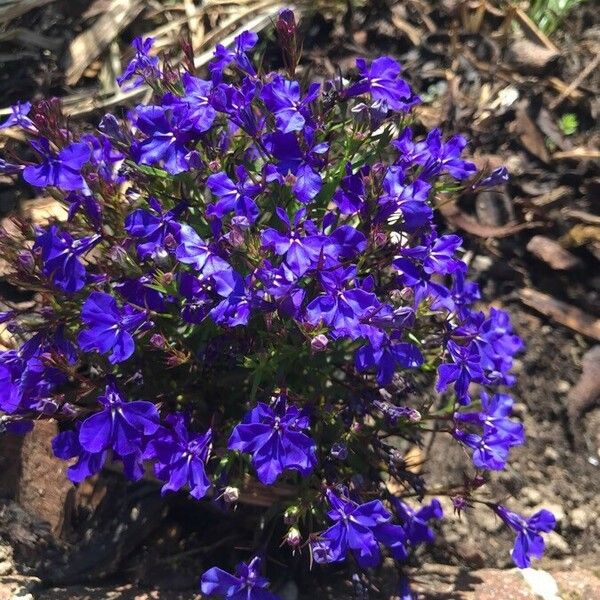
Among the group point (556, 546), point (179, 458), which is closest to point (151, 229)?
point (179, 458)

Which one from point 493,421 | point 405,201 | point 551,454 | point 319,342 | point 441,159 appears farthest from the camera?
point 551,454

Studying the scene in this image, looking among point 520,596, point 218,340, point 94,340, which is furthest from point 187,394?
point 520,596

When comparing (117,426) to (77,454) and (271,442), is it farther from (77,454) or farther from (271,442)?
(271,442)

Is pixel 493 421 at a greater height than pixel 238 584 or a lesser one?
lesser

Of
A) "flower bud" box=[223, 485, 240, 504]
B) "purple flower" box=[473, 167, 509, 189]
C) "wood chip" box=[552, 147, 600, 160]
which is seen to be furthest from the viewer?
"wood chip" box=[552, 147, 600, 160]

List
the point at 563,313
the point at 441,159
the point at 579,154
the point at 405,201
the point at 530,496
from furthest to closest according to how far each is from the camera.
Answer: the point at 579,154 < the point at 563,313 < the point at 530,496 < the point at 441,159 < the point at 405,201

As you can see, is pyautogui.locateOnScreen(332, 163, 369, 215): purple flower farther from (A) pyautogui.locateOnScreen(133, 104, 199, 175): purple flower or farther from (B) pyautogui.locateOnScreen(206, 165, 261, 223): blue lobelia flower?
(A) pyautogui.locateOnScreen(133, 104, 199, 175): purple flower

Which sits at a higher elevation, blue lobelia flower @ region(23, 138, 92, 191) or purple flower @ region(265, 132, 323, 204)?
blue lobelia flower @ region(23, 138, 92, 191)

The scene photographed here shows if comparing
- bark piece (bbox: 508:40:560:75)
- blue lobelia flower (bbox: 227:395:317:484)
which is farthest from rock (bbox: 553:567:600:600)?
bark piece (bbox: 508:40:560:75)
